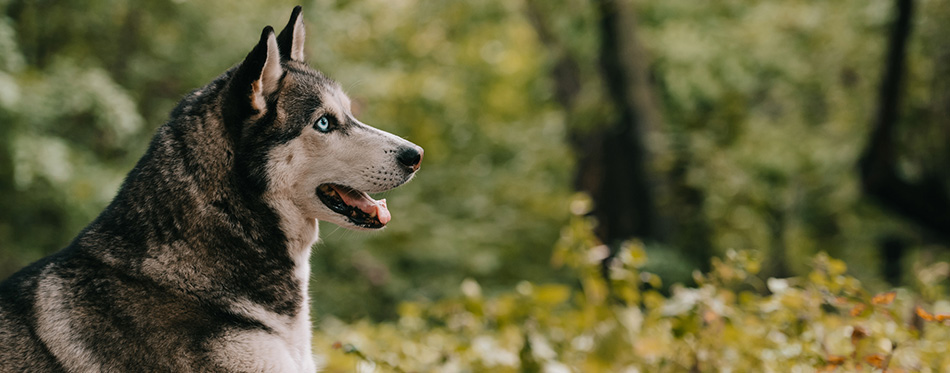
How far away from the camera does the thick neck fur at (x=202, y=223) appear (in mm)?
2277

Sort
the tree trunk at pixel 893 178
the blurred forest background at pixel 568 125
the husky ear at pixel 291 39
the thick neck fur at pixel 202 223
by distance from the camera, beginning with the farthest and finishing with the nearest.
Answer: the blurred forest background at pixel 568 125
the tree trunk at pixel 893 178
the husky ear at pixel 291 39
the thick neck fur at pixel 202 223

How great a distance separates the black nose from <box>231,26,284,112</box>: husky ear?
516 mm

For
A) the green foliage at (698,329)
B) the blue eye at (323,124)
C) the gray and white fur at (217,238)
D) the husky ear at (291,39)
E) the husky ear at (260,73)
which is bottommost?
the green foliage at (698,329)

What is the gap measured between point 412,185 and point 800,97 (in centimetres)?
650

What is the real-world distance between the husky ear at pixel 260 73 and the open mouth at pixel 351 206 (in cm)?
38

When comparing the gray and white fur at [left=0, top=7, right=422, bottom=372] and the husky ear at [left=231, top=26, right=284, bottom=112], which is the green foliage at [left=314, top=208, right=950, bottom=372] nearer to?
the gray and white fur at [left=0, top=7, right=422, bottom=372]

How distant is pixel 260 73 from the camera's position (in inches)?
92.2

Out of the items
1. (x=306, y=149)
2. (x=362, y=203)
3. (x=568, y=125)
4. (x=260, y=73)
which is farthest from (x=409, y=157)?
(x=568, y=125)

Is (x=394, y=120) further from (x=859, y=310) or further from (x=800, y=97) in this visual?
(x=859, y=310)

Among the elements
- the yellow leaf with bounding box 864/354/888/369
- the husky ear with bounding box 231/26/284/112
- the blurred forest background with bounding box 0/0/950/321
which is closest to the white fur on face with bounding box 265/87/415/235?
the husky ear with bounding box 231/26/284/112

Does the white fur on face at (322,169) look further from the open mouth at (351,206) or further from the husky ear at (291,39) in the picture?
the husky ear at (291,39)

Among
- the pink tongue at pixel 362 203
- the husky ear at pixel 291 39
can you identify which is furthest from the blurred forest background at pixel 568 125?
the pink tongue at pixel 362 203

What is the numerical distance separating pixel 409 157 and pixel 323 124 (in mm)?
A: 343

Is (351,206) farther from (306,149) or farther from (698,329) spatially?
(698,329)
